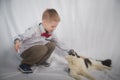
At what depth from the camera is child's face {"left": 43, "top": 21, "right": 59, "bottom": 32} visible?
1.31 meters

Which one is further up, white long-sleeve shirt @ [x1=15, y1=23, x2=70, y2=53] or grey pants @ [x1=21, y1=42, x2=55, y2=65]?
white long-sleeve shirt @ [x1=15, y1=23, x2=70, y2=53]

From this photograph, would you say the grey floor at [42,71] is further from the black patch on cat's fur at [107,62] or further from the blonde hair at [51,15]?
the blonde hair at [51,15]

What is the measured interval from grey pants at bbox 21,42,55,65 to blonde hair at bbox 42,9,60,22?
111 millimetres

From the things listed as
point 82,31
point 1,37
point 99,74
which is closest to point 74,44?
point 82,31

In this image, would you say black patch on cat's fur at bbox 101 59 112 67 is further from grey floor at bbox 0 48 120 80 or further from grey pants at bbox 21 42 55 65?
grey pants at bbox 21 42 55 65

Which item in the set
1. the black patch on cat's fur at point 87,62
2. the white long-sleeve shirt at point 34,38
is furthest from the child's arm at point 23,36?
the black patch on cat's fur at point 87,62

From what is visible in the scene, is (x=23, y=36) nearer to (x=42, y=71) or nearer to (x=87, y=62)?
(x=42, y=71)

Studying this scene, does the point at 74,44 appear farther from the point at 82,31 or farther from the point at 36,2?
the point at 36,2

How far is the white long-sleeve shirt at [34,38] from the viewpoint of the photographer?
129 centimetres

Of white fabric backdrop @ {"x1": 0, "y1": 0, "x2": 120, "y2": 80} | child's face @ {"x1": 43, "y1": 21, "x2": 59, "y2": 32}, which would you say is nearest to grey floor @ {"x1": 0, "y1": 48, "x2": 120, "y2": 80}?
white fabric backdrop @ {"x1": 0, "y1": 0, "x2": 120, "y2": 80}

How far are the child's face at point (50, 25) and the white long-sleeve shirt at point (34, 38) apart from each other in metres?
0.02

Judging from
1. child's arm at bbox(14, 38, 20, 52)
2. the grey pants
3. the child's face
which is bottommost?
the grey pants

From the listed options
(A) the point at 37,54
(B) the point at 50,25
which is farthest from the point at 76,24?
(A) the point at 37,54

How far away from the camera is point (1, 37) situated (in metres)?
1.32
